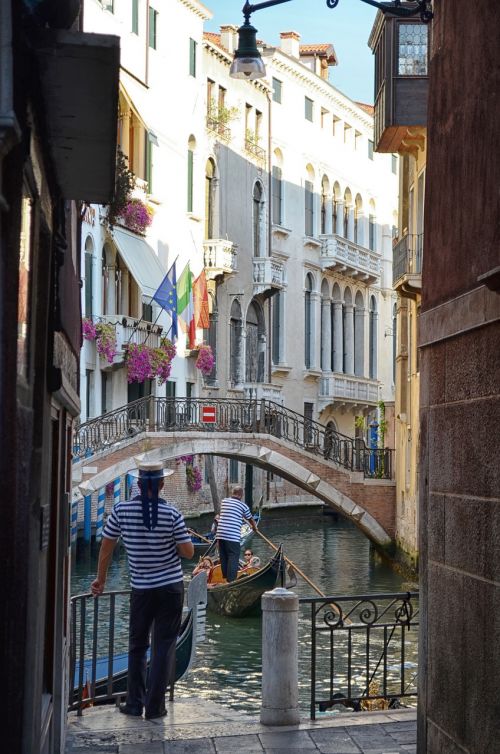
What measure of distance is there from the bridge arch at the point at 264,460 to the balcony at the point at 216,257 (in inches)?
241

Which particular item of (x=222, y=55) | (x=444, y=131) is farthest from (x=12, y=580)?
(x=222, y=55)

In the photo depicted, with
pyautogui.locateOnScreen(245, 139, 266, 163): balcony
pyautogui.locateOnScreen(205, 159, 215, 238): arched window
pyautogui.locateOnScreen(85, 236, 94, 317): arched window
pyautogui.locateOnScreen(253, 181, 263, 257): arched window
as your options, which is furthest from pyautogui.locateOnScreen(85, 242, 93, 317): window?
pyautogui.locateOnScreen(253, 181, 263, 257): arched window

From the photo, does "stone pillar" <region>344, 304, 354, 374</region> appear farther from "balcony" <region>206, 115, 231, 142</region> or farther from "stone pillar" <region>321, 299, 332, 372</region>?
"balcony" <region>206, 115, 231, 142</region>

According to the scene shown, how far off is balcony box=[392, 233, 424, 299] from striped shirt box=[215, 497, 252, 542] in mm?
5168

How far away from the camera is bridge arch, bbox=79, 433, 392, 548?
2455 centimetres

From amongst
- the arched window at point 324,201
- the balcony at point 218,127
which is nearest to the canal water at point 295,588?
the arched window at point 324,201

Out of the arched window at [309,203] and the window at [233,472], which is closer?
the window at [233,472]

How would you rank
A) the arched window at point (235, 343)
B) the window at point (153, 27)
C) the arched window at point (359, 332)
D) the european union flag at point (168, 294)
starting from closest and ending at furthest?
the european union flag at point (168, 294) < the window at point (153, 27) < the arched window at point (235, 343) < the arched window at point (359, 332)

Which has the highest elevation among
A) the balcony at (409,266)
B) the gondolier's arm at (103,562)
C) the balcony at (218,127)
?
the balcony at (218,127)

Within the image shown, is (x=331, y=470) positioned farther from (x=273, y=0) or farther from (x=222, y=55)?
(x=273, y=0)

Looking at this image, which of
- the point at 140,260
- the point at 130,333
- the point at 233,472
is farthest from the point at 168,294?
the point at 233,472

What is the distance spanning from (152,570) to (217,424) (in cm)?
1842

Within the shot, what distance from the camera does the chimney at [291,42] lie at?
38.7m

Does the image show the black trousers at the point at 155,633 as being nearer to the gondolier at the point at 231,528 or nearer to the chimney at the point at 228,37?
the gondolier at the point at 231,528
